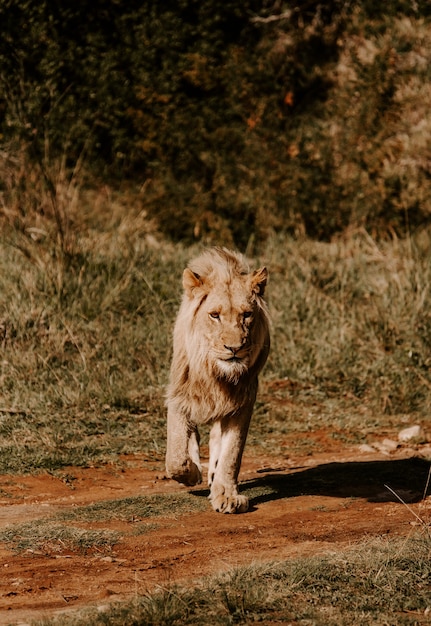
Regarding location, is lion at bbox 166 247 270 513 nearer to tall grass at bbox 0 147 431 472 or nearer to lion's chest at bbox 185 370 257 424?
lion's chest at bbox 185 370 257 424

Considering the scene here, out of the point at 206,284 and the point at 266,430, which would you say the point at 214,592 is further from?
the point at 266,430

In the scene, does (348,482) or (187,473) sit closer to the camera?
(187,473)

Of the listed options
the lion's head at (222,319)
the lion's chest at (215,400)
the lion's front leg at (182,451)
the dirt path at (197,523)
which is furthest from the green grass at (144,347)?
the lion's head at (222,319)

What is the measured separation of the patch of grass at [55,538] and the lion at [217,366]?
686mm

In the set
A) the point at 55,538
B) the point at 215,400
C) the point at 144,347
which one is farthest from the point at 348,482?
the point at 144,347

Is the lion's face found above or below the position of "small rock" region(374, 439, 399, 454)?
above

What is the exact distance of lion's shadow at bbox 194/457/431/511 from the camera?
240 inches

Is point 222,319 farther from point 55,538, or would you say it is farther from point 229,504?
point 55,538

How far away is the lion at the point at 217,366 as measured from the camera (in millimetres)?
5352

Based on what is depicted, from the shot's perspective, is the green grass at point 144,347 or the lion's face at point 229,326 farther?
the green grass at point 144,347

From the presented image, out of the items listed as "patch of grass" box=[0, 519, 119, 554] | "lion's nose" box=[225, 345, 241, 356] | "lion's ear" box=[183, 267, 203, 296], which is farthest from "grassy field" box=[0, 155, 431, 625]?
"lion's ear" box=[183, 267, 203, 296]

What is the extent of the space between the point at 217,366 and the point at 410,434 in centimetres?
314

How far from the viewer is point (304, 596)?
4.01 m

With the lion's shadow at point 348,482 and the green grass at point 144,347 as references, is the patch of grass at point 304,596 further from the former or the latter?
the green grass at point 144,347
